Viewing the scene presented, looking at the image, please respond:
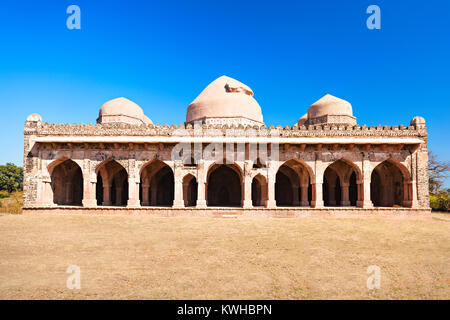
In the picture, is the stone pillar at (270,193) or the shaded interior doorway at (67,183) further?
the shaded interior doorway at (67,183)

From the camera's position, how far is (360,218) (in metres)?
13.2

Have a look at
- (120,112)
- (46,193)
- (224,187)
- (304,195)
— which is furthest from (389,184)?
(46,193)

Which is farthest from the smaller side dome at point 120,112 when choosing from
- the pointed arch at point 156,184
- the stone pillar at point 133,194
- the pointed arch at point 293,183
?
the pointed arch at point 293,183

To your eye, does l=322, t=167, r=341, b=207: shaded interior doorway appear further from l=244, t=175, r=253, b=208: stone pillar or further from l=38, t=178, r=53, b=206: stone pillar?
l=38, t=178, r=53, b=206: stone pillar

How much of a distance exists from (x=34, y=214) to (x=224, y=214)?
9120mm

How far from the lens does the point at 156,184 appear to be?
1781 centimetres

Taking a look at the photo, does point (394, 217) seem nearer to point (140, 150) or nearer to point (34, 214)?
point (140, 150)

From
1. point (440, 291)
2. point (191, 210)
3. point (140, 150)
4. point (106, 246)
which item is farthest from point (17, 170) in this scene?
point (440, 291)

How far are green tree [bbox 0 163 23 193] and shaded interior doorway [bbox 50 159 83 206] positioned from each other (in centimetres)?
1713

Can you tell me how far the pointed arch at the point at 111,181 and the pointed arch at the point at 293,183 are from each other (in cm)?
978

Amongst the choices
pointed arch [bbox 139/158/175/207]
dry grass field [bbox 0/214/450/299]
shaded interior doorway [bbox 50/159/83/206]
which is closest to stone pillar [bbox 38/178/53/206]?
shaded interior doorway [bbox 50/159/83/206]

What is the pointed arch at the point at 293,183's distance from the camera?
15383mm

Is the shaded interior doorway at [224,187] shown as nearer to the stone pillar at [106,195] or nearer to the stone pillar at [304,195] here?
the stone pillar at [304,195]

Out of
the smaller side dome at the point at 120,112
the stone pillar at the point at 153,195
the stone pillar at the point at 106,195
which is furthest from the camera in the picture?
the smaller side dome at the point at 120,112
